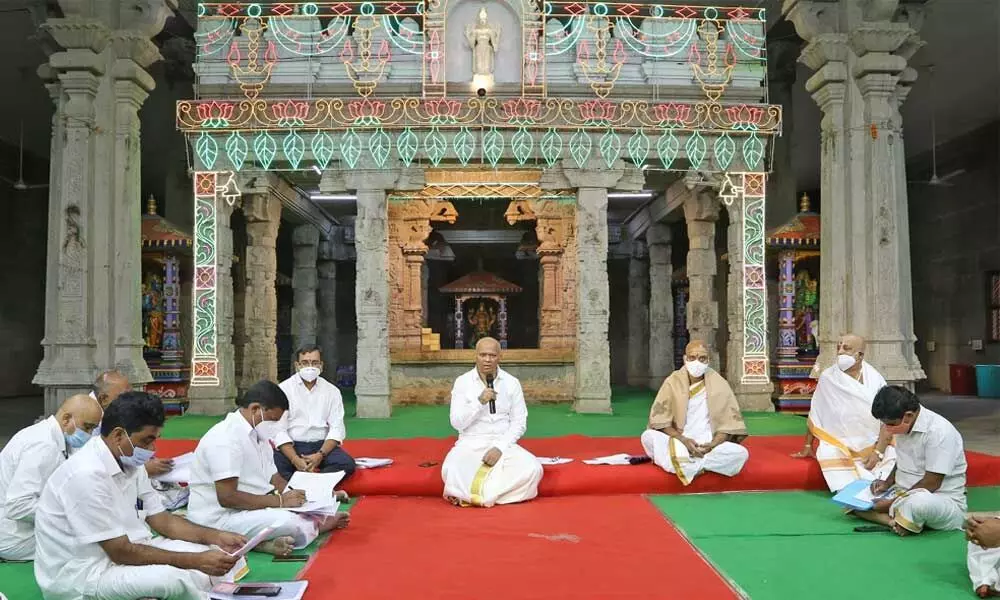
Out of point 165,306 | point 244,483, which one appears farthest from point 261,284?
point 244,483

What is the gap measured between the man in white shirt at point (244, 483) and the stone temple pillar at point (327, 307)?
14389 millimetres

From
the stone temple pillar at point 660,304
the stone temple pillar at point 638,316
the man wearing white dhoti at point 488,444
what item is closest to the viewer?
the man wearing white dhoti at point 488,444

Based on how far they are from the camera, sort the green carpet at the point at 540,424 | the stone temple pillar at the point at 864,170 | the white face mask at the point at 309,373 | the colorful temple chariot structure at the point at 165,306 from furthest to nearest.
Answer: the colorful temple chariot structure at the point at 165,306
the green carpet at the point at 540,424
the stone temple pillar at the point at 864,170
the white face mask at the point at 309,373

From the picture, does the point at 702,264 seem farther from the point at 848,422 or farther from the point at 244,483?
the point at 244,483

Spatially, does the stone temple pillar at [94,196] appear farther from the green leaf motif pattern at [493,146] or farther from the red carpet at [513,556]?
the green leaf motif pattern at [493,146]

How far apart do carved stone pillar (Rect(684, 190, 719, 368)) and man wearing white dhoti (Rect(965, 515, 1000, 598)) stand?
32.7ft

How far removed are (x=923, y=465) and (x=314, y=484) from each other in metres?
4.20

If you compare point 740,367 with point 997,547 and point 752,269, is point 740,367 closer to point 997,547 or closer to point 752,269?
point 752,269

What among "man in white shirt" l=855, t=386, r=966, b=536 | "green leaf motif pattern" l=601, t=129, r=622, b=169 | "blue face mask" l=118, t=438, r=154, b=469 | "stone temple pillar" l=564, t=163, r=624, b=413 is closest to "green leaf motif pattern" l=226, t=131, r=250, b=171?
"stone temple pillar" l=564, t=163, r=624, b=413

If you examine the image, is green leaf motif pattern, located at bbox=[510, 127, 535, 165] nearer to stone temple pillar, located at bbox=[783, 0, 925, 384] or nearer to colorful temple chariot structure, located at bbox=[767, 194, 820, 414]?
stone temple pillar, located at bbox=[783, 0, 925, 384]

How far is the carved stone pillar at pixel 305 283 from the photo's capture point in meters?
17.0

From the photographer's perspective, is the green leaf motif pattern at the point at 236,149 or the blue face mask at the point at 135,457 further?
the green leaf motif pattern at the point at 236,149

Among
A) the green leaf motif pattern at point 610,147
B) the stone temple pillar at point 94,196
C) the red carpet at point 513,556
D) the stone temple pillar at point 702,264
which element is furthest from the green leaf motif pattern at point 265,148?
the stone temple pillar at point 702,264

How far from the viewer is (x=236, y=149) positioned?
38.4 feet
